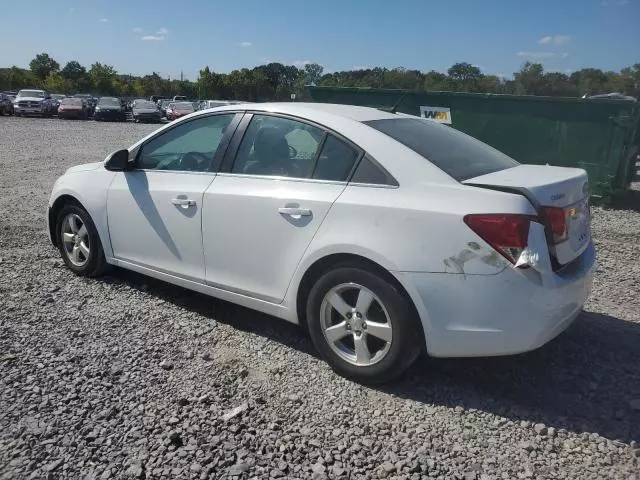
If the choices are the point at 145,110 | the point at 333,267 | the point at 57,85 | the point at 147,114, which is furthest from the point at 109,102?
the point at 57,85

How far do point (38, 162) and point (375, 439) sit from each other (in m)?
12.9

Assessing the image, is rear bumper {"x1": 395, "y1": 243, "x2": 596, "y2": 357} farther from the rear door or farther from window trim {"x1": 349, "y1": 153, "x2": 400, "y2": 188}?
the rear door

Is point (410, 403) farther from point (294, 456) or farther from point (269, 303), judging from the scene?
point (269, 303)

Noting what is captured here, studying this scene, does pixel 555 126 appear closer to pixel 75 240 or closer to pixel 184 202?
pixel 184 202

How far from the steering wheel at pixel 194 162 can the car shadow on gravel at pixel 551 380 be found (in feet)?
3.80

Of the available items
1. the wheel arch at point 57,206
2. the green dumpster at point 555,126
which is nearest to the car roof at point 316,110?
the wheel arch at point 57,206

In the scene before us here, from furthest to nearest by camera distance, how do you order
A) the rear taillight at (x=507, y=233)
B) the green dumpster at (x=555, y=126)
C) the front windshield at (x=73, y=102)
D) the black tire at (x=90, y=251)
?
the front windshield at (x=73, y=102) → the green dumpster at (x=555, y=126) → the black tire at (x=90, y=251) → the rear taillight at (x=507, y=233)

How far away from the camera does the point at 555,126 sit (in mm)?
9406

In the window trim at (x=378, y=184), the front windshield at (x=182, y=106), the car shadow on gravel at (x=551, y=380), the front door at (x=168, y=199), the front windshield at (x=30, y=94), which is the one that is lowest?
the front windshield at (x=182, y=106)

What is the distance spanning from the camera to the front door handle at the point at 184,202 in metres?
3.86

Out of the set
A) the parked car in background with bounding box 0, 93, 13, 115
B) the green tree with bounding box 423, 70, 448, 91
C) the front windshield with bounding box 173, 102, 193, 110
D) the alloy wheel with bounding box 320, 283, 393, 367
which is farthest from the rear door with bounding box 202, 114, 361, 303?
the green tree with bounding box 423, 70, 448, 91

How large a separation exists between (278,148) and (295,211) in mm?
589

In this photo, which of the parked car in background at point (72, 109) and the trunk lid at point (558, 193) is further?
the parked car in background at point (72, 109)

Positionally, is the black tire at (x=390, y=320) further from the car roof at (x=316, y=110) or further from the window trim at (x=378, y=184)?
the car roof at (x=316, y=110)
